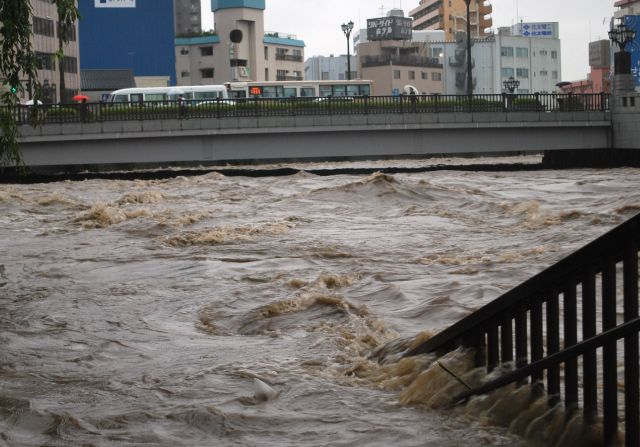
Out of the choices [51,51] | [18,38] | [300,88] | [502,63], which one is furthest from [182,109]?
[502,63]

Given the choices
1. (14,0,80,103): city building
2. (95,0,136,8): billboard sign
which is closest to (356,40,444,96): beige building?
(95,0,136,8): billboard sign

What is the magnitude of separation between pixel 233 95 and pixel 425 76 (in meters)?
51.1

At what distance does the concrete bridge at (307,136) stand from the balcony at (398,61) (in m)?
66.2

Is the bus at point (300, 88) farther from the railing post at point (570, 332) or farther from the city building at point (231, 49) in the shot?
the railing post at point (570, 332)

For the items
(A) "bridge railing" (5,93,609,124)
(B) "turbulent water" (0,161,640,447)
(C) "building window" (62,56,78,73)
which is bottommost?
(B) "turbulent water" (0,161,640,447)

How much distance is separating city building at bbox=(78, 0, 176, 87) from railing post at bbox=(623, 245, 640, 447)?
9091 cm

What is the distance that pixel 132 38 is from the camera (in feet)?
310

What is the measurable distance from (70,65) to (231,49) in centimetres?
2852

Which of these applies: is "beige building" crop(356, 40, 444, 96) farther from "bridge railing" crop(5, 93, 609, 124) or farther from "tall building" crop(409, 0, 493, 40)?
"bridge railing" crop(5, 93, 609, 124)

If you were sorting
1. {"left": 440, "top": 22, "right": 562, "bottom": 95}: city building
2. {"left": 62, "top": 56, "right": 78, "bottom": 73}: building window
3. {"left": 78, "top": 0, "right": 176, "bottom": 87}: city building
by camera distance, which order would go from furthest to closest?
{"left": 440, "top": 22, "right": 562, "bottom": 95}: city building
{"left": 78, "top": 0, "right": 176, "bottom": 87}: city building
{"left": 62, "top": 56, "right": 78, "bottom": 73}: building window

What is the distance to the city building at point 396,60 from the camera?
117m

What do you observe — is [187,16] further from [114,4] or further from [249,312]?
[249,312]

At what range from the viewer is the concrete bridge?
4812 cm

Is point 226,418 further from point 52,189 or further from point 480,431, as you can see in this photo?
point 52,189
